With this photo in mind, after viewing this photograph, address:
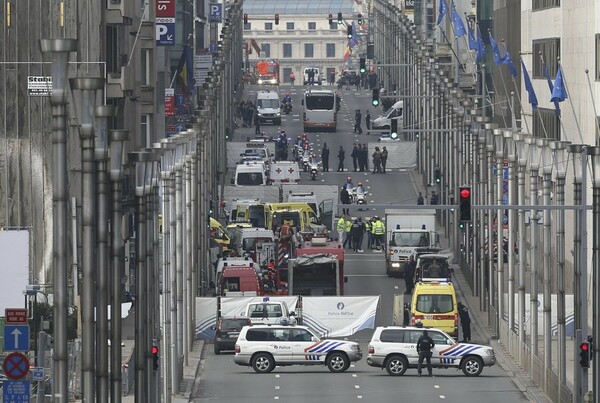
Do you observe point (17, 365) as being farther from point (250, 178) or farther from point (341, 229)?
point (250, 178)

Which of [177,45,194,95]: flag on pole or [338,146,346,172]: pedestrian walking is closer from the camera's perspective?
→ [177,45,194,95]: flag on pole

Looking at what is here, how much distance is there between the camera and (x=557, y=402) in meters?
59.8

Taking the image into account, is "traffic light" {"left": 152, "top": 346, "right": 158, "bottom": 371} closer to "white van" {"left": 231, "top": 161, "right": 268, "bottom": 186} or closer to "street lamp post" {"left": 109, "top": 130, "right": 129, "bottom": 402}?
"street lamp post" {"left": 109, "top": 130, "right": 129, "bottom": 402}

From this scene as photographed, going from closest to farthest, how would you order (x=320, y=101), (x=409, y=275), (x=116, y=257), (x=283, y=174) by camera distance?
(x=116, y=257) → (x=409, y=275) → (x=283, y=174) → (x=320, y=101)

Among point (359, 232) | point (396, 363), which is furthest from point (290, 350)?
point (359, 232)

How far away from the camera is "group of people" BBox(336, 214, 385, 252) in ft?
337

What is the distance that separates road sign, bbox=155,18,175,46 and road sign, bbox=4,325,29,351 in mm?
57787

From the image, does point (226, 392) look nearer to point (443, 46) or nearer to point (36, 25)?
point (36, 25)

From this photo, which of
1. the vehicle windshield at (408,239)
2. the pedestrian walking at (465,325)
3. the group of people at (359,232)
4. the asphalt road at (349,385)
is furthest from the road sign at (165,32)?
the pedestrian walking at (465,325)

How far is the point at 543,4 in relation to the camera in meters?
103

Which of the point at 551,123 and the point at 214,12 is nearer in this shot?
the point at 551,123

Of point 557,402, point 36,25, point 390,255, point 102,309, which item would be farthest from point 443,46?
point 102,309

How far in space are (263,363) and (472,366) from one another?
6.04 meters

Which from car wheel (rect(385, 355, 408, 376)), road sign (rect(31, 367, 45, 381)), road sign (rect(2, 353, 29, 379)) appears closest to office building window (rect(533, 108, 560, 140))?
car wheel (rect(385, 355, 408, 376))
